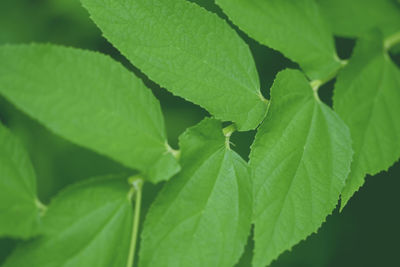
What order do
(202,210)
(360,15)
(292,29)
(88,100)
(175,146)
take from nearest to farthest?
(88,100), (202,210), (292,29), (360,15), (175,146)

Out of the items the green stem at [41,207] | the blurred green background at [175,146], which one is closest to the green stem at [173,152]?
the green stem at [41,207]

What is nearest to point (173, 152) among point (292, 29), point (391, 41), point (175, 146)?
point (292, 29)

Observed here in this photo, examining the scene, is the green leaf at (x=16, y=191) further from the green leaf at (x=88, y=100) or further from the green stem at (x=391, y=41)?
the green stem at (x=391, y=41)

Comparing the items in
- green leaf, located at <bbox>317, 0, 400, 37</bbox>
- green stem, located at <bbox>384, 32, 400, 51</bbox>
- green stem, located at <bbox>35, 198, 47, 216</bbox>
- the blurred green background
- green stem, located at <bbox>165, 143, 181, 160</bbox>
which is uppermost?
green leaf, located at <bbox>317, 0, 400, 37</bbox>

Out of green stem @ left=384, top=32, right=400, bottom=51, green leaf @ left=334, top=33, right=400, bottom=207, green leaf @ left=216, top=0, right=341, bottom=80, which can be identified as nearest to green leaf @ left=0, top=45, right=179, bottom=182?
green leaf @ left=216, top=0, right=341, bottom=80

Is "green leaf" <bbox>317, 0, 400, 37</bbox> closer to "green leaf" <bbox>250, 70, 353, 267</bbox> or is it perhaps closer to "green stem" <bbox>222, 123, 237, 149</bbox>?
"green leaf" <bbox>250, 70, 353, 267</bbox>

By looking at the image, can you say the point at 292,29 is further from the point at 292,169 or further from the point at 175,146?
the point at 175,146
